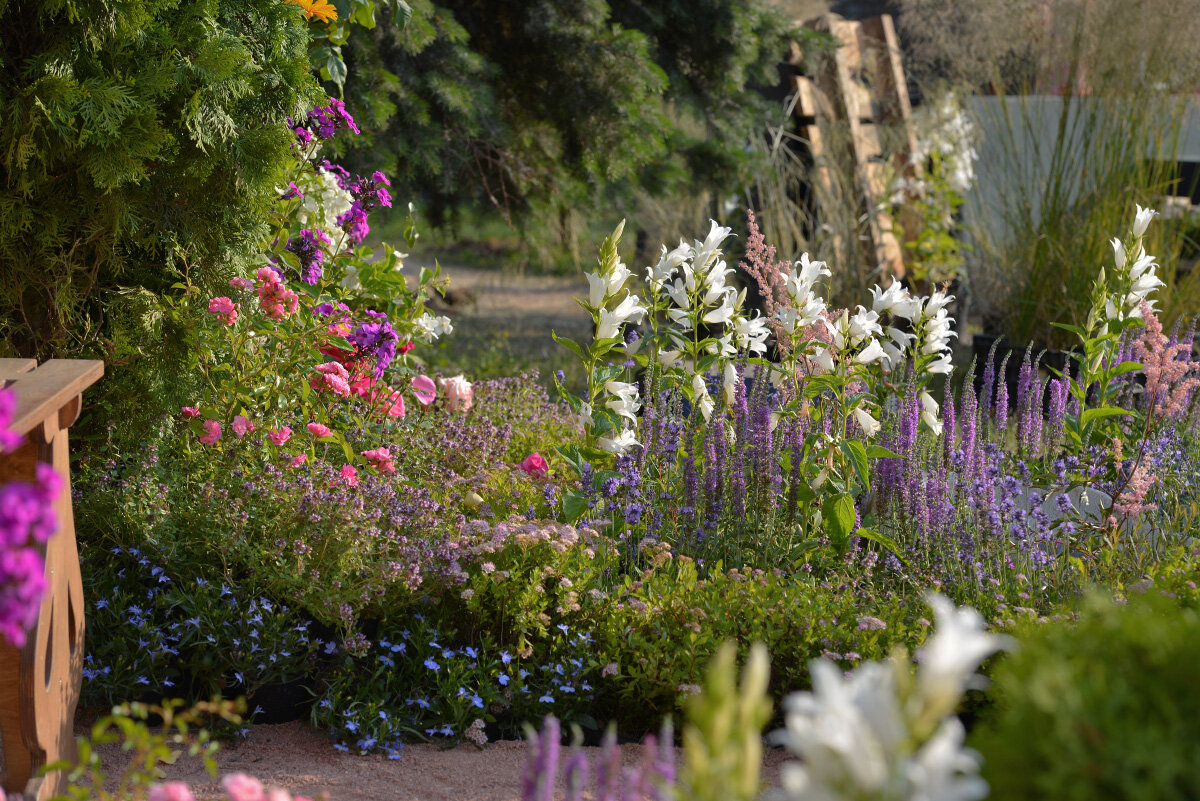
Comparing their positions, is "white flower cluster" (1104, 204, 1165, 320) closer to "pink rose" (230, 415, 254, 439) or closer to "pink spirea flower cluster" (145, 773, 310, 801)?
"pink rose" (230, 415, 254, 439)

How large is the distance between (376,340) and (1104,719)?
9.39ft

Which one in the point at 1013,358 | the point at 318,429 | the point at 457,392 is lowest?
the point at 1013,358

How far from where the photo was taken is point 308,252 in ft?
12.7

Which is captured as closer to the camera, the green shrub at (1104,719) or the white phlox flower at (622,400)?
the green shrub at (1104,719)

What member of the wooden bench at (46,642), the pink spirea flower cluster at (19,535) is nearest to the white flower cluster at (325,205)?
the wooden bench at (46,642)

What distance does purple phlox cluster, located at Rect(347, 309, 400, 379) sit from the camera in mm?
3596

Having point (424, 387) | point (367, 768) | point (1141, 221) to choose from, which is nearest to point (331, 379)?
point (424, 387)

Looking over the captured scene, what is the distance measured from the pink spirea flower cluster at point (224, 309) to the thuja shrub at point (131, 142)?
0.48 ft

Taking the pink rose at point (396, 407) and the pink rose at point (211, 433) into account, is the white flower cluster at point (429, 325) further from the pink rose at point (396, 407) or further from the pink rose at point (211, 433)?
the pink rose at point (211, 433)

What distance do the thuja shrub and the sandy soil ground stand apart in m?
1.45

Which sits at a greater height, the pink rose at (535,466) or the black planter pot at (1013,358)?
the pink rose at (535,466)

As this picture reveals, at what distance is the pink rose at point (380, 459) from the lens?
3.33m

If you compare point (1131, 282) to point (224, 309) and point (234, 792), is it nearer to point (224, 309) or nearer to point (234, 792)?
point (224, 309)

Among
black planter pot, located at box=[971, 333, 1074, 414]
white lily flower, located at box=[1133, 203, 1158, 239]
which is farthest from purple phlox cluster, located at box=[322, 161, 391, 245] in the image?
black planter pot, located at box=[971, 333, 1074, 414]
